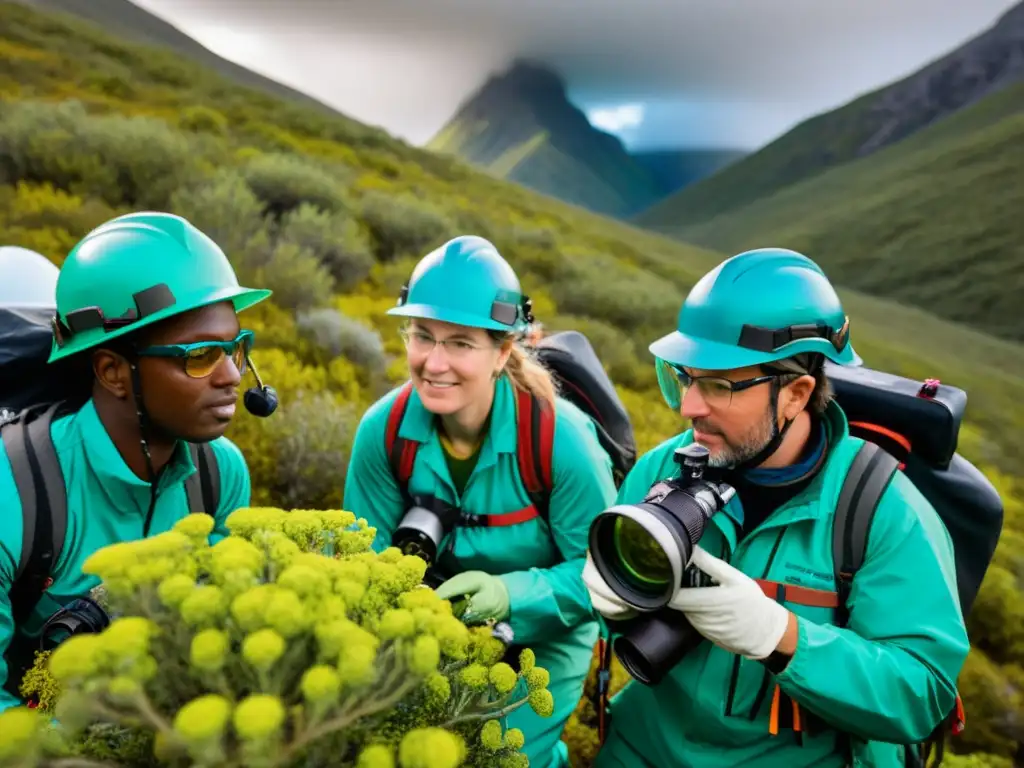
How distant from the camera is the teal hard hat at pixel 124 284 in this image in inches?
78.0

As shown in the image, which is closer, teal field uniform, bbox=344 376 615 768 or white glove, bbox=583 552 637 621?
white glove, bbox=583 552 637 621

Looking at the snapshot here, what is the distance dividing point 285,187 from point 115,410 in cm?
1103

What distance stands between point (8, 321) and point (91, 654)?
206cm

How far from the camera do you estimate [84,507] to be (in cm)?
208

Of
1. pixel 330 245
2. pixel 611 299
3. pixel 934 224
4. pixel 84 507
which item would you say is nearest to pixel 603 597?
pixel 84 507

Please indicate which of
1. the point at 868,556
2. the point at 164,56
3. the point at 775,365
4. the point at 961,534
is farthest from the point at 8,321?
the point at 164,56

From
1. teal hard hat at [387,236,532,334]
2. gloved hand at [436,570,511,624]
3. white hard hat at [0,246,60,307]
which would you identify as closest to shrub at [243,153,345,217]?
white hard hat at [0,246,60,307]

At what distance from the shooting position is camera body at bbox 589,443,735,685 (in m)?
1.82

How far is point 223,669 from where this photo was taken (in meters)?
0.97

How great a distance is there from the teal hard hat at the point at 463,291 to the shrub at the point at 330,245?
7.58m

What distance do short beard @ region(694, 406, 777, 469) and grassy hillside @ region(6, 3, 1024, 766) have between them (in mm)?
2840

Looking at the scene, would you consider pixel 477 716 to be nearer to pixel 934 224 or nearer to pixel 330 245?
pixel 330 245

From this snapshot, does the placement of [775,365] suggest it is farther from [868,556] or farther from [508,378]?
[508,378]

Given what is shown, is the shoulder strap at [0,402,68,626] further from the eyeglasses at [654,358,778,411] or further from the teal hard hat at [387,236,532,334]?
the eyeglasses at [654,358,778,411]
